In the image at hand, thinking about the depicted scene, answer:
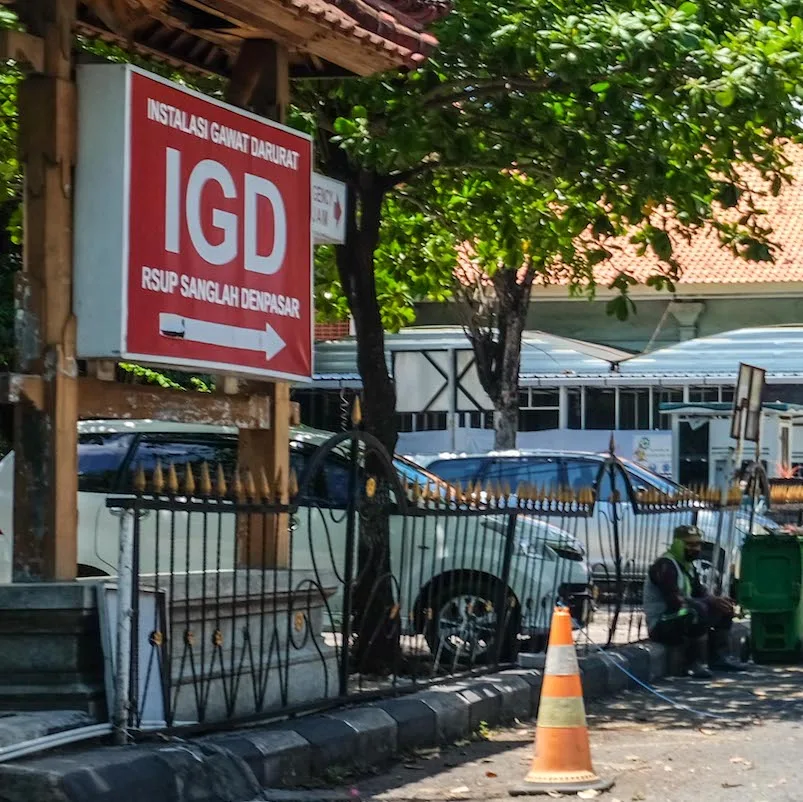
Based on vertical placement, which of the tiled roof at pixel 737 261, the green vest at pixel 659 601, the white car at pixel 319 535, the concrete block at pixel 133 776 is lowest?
the concrete block at pixel 133 776

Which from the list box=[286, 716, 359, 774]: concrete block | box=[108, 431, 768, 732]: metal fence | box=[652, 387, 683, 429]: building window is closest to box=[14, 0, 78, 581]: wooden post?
box=[108, 431, 768, 732]: metal fence

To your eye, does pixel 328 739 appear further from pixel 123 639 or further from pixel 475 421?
pixel 475 421

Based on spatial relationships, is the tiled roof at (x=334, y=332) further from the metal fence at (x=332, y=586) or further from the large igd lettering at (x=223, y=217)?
the large igd lettering at (x=223, y=217)

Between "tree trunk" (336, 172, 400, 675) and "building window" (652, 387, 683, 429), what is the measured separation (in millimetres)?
18615

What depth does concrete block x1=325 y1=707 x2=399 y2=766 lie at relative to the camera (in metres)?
7.98

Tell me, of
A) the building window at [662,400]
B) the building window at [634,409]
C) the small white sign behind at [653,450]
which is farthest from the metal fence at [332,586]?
the building window at [634,409]

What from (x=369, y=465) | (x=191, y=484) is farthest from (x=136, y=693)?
(x=369, y=465)

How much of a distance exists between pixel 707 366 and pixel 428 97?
55.9 feet

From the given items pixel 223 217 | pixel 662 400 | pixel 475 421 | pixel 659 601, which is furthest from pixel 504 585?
pixel 475 421

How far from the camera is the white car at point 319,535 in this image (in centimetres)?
1130

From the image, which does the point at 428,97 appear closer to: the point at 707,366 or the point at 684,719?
the point at 684,719

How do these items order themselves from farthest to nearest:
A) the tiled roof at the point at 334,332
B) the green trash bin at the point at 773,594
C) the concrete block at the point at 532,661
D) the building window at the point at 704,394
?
the tiled roof at the point at 334,332 → the building window at the point at 704,394 → the green trash bin at the point at 773,594 → the concrete block at the point at 532,661

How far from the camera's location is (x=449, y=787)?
302 inches

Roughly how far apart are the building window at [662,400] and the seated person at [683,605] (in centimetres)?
1688
